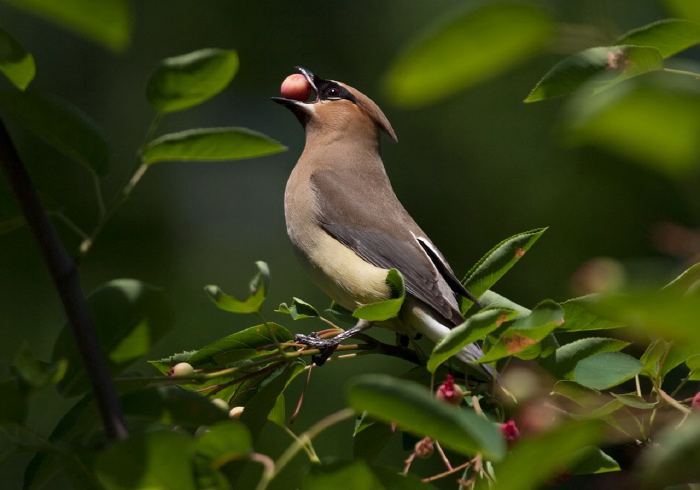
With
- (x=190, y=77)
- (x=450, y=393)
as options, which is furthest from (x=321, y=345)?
(x=190, y=77)

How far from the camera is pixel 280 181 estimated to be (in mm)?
9250

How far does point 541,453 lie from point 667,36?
85 centimetres

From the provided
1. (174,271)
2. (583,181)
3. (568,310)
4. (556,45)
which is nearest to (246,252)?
(174,271)

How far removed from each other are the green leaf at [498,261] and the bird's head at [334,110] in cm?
223

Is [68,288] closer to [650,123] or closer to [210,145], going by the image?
[210,145]

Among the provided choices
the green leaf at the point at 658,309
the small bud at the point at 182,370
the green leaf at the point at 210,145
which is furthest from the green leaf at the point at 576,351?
the green leaf at the point at 658,309

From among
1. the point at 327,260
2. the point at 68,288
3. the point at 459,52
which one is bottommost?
the point at 327,260

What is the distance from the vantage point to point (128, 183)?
147 cm

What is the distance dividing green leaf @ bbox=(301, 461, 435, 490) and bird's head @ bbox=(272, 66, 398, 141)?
11.4 feet

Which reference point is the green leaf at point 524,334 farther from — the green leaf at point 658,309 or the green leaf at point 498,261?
the green leaf at point 658,309

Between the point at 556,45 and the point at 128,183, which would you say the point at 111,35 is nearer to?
the point at 556,45

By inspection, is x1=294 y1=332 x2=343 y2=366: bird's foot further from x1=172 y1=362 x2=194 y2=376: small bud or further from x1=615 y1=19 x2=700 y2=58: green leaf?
x1=615 y1=19 x2=700 y2=58: green leaf

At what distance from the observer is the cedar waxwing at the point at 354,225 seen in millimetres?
3283

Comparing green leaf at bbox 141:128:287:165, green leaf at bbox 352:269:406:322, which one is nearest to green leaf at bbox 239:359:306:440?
green leaf at bbox 352:269:406:322
